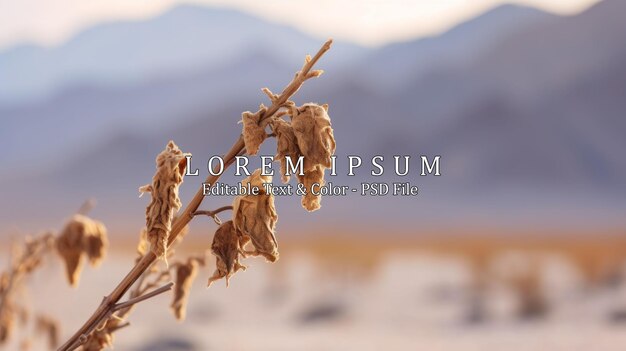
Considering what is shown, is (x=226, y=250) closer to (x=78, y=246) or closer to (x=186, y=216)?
(x=186, y=216)

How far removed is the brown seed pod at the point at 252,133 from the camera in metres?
0.23

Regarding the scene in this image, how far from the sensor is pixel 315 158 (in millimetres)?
229

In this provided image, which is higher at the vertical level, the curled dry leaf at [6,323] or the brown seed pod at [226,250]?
the curled dry leaf at [6,323]

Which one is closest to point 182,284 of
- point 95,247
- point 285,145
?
point 95,247

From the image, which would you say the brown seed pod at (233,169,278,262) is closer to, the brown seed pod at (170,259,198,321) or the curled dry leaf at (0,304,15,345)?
the brown seed pod at (170,259,198,321)

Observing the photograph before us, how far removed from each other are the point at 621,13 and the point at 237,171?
23.2ft

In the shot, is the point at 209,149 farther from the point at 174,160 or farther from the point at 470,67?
the point at 174,160

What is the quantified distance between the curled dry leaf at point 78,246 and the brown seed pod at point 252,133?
0.17m

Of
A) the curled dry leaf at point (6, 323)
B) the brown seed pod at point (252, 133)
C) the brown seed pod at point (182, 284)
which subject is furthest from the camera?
the curled dry leaf at point (6, 323)

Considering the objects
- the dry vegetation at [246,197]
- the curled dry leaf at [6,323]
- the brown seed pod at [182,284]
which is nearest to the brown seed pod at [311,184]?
the dry vegetation at [246,197]

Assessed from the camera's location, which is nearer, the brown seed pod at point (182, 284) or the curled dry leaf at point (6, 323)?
the brown seed pod at point (182, 284)

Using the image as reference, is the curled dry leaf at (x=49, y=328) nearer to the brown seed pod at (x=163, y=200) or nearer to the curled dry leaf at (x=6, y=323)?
the curled dry leaf at (x=6, y=323)

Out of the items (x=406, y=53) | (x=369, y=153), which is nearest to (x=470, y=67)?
(x=406, y=53)

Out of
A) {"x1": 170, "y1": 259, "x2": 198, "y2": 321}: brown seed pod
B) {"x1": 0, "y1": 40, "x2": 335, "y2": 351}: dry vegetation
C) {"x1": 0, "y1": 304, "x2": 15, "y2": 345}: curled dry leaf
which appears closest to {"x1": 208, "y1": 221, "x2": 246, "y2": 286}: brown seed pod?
{"x1": 0, "y1": 40, "x2": 335, "y2": 351}: dry vegetation
